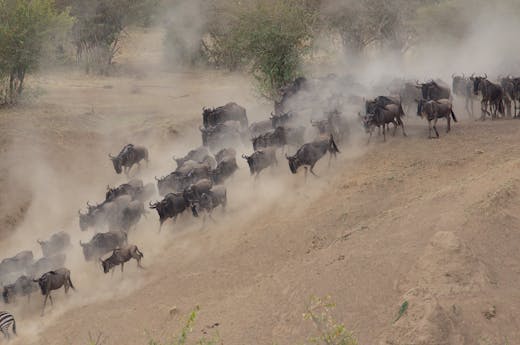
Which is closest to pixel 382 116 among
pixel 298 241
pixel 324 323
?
pixel 298 241

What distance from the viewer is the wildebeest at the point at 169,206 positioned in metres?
22.6

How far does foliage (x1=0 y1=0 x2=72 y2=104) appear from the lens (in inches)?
1366

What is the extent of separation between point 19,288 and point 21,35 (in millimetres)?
18336

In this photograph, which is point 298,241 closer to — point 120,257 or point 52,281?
point 120,257

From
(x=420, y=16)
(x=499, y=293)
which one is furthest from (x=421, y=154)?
(x=420, y=16)

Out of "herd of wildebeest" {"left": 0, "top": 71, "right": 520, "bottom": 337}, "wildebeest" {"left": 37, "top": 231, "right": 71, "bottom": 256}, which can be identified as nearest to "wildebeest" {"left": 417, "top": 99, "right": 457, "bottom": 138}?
"herd of wildebeest" {"left": 0, "top": 71, "right": 520, "bottom": 337}

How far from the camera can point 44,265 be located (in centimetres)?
2109

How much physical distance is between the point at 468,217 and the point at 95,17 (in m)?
42.9

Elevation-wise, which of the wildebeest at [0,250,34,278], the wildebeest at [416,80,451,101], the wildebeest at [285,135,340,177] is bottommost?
the wildebeest at [0,250,34,278]

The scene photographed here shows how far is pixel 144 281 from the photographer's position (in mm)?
19562

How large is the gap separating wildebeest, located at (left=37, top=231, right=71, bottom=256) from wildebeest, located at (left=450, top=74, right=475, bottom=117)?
16.2 metres

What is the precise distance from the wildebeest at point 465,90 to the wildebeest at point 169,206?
1246 centimetres

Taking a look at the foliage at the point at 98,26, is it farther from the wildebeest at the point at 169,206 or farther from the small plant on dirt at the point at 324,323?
the small plant on dirt at the point at 324,323

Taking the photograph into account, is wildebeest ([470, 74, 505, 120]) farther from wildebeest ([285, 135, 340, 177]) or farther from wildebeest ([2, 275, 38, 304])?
wildebeest ([2, 275, 38, 304])
